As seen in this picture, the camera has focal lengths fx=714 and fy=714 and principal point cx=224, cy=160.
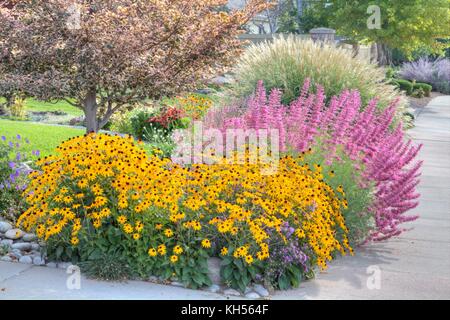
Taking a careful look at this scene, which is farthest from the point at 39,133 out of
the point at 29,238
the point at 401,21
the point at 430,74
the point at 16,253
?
the point at 430,74

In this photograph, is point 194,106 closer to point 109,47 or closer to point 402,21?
point 109,47

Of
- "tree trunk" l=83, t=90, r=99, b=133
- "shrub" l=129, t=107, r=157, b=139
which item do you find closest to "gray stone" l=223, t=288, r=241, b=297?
"tree trunk" l=83, t=90, r=99, b=133

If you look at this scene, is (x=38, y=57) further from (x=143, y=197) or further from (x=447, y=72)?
(x=447, y=72)

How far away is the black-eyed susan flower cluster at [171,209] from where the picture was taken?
5609 mm

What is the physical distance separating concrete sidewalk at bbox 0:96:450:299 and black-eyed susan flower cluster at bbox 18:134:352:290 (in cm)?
26

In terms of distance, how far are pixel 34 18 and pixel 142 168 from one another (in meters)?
3.72

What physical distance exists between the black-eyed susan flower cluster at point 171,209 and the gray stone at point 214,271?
0.32 ft

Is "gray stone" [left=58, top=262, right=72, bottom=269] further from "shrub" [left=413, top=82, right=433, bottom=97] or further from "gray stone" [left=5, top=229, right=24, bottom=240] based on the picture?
"shrub" [left=413, top=82, right=433, bottom=97]

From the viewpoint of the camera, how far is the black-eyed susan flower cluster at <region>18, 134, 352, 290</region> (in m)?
5.61

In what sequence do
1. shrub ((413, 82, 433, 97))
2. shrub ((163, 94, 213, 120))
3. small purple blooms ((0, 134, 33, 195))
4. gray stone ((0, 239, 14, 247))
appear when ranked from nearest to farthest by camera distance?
gray stone ((0, 239, 14, 247)) < small purple blooms ((0, 134, 33, 195)) < shrub ((163, 94, 213, 120)) < shrub ((413, 82, 433, 97))

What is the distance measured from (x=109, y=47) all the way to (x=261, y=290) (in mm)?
4193

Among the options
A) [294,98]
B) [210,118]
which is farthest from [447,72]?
[210,118]

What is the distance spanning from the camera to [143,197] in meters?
5.79

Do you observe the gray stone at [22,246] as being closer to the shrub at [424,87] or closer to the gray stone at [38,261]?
the gray stone at [38,261]
